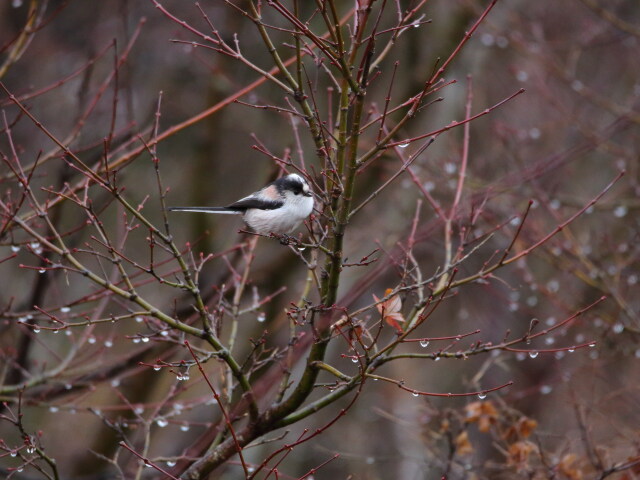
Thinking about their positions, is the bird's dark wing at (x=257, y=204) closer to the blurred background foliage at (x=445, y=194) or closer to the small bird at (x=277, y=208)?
the small bird at (x=277, y=208)

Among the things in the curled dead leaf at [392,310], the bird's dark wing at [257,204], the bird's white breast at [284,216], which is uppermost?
the bird's dark wing at [257,204]

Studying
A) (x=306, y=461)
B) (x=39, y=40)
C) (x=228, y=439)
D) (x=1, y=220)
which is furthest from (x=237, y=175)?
(x=228, y=439)

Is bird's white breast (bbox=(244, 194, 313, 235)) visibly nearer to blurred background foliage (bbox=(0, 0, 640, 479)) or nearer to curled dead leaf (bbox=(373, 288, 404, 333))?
blurred background foliage (bbox=(0, 0, 640, 479))

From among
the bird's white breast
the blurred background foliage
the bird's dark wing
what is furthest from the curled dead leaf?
the bird's dark wing

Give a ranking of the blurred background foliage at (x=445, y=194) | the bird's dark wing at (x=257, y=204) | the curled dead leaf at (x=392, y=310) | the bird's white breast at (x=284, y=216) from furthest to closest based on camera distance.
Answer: the blurred background foliage at (x=445, y=194)
the bird's dark wing at (x=257, y=204)
the bird's white breast at (x=284, y=216)
the curled dead leaf at (x=392, y=310)

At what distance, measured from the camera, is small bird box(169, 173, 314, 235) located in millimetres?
3838

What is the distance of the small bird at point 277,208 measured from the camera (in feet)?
12.6

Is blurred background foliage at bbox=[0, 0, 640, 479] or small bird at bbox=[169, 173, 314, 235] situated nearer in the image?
small bird at bbox=[169, 173, 314, 235]

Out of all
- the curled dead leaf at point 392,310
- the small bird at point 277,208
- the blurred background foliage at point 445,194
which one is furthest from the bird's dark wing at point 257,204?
the curled dead leaf at point 392,310

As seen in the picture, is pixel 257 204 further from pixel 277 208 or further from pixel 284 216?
pixel 284 216

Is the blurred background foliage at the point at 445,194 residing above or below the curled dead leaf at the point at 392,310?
above

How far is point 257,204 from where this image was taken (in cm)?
427

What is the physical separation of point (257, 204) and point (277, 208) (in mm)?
268

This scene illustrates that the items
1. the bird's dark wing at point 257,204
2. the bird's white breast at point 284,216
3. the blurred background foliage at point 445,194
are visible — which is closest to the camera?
the bird's white breast at point 284,216
